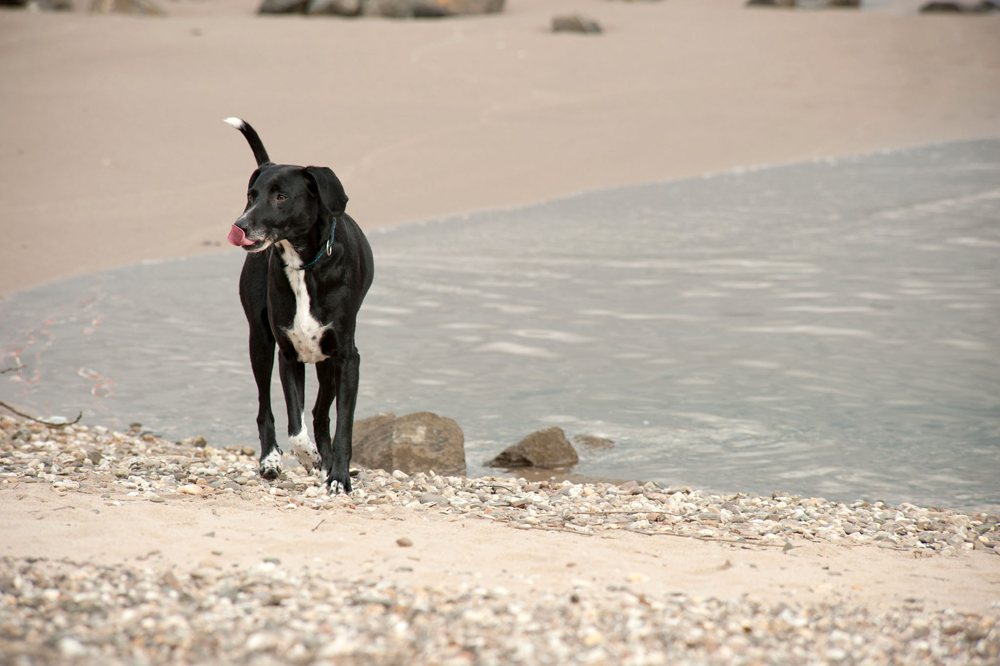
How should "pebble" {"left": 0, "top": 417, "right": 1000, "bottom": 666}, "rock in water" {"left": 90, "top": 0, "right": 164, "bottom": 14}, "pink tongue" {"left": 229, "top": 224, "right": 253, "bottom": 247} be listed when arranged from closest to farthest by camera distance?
"pebble" {"left": 0, "top": 417, "right": 1000, "bottom": 666} < "pink tongue" {"left": 229, "top": 224, "right": 253, "bottom": 247} < "rock in water" {"left": 90, "top": 0, "right": 164, "bottom": 14}

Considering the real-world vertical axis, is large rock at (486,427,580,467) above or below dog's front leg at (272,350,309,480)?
below

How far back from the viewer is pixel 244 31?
29.7 m

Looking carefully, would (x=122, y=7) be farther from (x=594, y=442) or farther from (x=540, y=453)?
(x=540, y=453)

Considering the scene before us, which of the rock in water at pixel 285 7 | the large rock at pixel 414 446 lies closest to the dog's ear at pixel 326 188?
the large rock at pixel 414 446

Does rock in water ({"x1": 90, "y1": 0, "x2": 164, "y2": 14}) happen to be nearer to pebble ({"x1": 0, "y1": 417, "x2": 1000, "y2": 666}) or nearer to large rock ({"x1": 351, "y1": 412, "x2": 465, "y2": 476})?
large rock ({"x1": 351, "y1": 412, "x2": 465, "y2": 476})

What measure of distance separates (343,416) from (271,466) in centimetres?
56

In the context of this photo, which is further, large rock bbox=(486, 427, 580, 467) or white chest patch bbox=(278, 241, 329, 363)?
large rock bbox=(486, 427, 580, 467)

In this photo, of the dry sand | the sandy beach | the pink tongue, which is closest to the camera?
the sandy beach

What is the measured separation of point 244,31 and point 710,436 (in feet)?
81.6

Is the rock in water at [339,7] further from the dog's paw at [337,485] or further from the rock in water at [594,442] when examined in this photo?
the dog's paw at [337,485]

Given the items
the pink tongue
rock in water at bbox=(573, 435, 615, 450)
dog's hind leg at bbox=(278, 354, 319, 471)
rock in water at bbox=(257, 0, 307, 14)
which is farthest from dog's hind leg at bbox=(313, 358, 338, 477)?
rock in water at bbox=(257, 0, 307, 14)

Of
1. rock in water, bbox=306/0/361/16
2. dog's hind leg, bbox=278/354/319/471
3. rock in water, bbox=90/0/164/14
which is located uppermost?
rock in water, bbox=306/0/361/16

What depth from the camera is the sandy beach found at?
373 centimetres

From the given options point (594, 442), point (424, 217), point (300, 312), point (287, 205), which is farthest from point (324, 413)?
point (424, 217)
